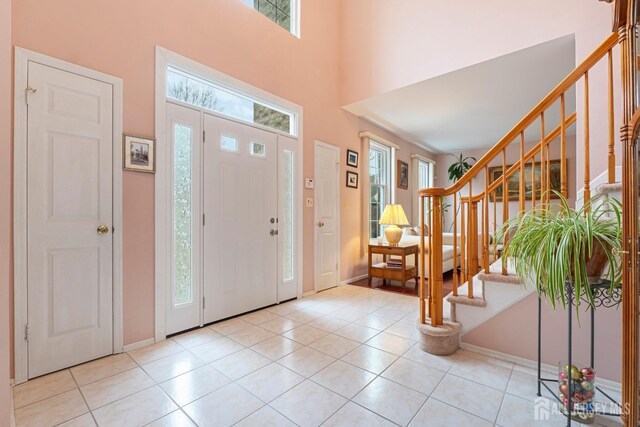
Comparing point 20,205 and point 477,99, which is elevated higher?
point 477,99

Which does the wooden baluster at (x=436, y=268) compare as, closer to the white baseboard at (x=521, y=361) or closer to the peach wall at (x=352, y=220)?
the white baseboard at (x=521, y=361)

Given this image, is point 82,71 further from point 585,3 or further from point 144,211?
point 585,3

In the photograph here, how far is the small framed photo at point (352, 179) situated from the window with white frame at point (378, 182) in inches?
21.6

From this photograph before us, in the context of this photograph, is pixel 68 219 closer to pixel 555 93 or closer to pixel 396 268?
pixel 555 93

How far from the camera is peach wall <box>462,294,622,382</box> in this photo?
67.1 inches

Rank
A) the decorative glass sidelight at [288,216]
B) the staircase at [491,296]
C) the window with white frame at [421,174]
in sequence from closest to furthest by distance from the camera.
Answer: the staircase at [491,296] < the decorative glass sidelight at [288,216] < the window with white frame at [421,174]

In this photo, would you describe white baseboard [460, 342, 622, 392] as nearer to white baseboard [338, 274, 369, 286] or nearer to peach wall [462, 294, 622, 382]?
peach wall [462, 294, 622, 382]

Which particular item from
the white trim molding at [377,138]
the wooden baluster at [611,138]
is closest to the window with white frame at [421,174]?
the white trim molding at [377,138]

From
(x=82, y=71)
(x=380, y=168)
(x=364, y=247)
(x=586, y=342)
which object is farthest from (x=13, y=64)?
(x=380, y=168)

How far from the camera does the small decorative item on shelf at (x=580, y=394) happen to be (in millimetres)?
1403

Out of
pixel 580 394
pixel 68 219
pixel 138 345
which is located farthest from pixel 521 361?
pixel 68 219

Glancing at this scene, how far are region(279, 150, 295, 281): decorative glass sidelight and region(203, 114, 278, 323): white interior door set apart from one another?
0.15m

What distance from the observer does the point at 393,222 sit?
4.21 metres

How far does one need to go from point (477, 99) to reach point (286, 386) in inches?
162
